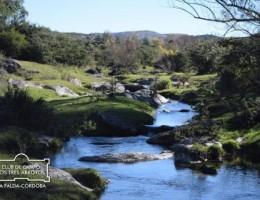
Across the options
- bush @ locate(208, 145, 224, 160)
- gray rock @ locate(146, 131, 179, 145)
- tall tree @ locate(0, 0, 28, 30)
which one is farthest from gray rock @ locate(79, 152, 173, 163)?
tall tree @ locate(0, 0, 28, 30)

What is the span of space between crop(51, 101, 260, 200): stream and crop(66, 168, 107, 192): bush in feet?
1.57

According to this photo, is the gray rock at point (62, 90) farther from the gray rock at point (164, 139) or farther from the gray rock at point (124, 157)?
the gray rock at point (124, 157)

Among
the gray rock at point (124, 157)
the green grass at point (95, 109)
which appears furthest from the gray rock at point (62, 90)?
the gray rock at point (124, 157)

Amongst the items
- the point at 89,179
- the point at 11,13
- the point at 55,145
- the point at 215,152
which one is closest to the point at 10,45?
the point at 11,13

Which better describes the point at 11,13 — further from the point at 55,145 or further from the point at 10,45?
the point at 55,145

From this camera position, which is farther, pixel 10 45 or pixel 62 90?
pixel 10 45

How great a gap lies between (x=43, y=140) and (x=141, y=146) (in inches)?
368

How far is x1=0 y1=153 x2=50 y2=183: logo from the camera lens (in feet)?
60.7

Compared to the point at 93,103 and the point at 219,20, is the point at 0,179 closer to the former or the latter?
the point at 219,20

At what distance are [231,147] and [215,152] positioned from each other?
238 centimetres

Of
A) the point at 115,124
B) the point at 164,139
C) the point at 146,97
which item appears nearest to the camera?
the point at 164,139

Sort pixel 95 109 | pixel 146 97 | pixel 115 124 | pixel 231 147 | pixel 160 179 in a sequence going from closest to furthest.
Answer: pixel 160 179, pixel 231 147, pixel 115 124, pixel 95 109, pixel 146 97

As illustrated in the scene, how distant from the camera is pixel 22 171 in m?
19.3

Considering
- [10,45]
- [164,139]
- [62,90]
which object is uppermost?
[10,45]
